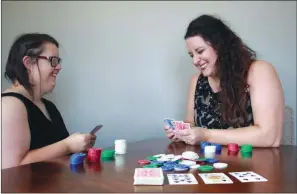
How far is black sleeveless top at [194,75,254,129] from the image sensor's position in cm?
156

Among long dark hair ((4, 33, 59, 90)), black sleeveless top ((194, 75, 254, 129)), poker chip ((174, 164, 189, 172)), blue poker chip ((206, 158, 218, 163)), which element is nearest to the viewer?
poker chip ((174, 164, 189, 172))

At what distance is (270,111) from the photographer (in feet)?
4.60

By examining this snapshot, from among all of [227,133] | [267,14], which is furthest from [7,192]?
[267,14]

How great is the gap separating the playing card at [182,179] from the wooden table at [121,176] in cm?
2

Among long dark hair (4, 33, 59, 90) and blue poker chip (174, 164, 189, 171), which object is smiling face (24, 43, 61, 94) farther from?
blue poker chip (174, 164, 189, 171)

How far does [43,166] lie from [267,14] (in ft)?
6.26

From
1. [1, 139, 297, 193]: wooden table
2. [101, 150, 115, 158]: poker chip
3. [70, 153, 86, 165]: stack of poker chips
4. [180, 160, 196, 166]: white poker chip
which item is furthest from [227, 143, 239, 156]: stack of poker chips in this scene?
[70, 153, 86, 165]: stack of poker chips

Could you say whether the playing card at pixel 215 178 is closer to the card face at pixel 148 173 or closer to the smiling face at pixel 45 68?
the card face at pixel 148 173

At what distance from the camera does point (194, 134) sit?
4.52ft

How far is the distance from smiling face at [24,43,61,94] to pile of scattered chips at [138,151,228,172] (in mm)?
620

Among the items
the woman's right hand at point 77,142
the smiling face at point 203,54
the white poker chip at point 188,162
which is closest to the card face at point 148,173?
the white poker chip at point 188,162

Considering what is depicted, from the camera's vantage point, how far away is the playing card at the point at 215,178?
814 millimetres

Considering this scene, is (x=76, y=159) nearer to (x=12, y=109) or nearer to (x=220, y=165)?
(x=12, y=109)

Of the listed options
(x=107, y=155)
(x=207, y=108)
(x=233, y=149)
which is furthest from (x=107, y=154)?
(x=207, y=108)
